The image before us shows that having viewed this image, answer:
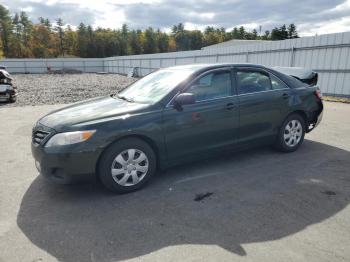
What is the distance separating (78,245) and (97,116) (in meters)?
1.56

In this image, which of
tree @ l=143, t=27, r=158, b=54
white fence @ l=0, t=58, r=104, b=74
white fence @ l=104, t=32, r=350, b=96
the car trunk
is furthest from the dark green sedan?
tree @ l=143, t=27, r=158, b=54

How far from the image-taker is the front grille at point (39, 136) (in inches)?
138

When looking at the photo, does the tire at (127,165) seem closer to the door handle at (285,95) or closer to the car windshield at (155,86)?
the car windshield at (155,86)

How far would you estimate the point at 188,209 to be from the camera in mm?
3236

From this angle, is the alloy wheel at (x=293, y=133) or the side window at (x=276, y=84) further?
the alloy wheel at (x=293, y=133)

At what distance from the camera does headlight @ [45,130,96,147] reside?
330 cm

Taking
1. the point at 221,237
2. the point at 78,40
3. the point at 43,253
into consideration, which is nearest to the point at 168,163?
the point at 221,237

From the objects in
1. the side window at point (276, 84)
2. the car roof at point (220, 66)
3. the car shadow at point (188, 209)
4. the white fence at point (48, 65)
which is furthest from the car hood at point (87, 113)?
the white fence at point (48, 65)

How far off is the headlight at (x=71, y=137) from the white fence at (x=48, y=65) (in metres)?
51.5

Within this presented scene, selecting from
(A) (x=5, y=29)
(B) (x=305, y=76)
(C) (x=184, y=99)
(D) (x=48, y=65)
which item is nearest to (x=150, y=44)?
(A) (x=5, y=29)

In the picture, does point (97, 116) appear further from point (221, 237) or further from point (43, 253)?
point (221, 237)

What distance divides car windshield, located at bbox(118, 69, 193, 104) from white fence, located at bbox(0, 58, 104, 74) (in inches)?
1988

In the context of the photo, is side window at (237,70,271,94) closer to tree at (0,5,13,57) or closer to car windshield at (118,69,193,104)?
car windshield at (118,69,193,104)

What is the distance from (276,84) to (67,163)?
3.66 m
